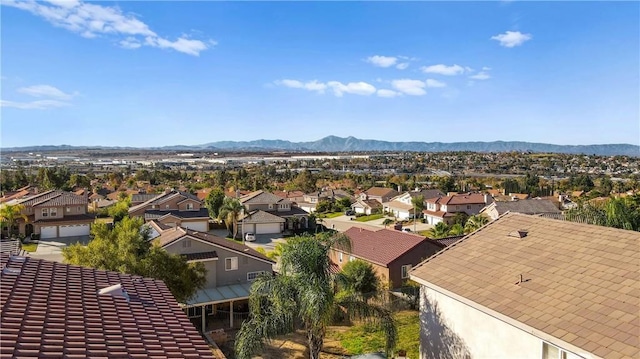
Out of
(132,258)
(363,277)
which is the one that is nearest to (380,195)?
(363,277)

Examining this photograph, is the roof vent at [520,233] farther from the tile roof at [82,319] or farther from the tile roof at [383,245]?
the tile roof at [383,245]

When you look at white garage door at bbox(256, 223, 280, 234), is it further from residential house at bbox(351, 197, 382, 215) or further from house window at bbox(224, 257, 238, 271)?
house window at bbox(224, 257, 238, 271)

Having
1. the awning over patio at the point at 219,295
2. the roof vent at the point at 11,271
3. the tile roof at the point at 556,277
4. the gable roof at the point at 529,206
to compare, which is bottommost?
the gable roof at the point at 529,206

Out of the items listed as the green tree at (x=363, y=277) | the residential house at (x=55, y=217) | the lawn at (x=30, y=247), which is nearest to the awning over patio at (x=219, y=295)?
the green tree at (x=363, y=277)

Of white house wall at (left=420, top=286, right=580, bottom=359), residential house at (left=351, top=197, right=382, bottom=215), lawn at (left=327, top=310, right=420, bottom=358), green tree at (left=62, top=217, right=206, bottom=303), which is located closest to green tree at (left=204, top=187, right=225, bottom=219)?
residential house at (left=351, top=197, right=382, bottom=215)

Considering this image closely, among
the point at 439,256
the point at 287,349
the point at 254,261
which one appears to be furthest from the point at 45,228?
the point at 439,256

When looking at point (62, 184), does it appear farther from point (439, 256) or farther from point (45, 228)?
point (439, 256)
